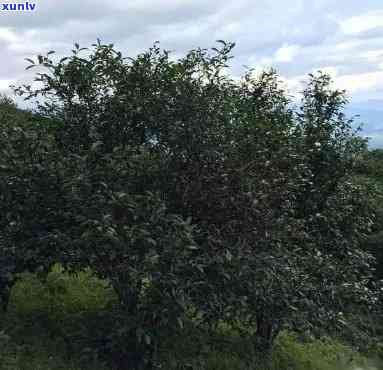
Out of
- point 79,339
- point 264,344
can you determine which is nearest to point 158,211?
point 79,339

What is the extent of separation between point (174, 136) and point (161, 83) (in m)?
0.74

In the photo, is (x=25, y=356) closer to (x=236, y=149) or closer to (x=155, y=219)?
(x=155, y=219)

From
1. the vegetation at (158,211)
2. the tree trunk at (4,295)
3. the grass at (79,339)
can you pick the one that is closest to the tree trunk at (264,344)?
the grass at (79,339)

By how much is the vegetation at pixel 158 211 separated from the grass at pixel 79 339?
0.04 meters

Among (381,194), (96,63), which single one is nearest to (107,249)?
(96,63)

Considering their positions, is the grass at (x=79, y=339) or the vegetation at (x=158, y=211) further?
the grass at (x=79, y=339)

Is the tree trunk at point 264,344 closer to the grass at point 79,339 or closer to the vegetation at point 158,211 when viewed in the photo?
the grass at point 79,339

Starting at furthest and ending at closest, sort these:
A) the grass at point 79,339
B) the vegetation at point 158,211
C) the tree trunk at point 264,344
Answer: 1. the tree trunk at point 264,344
2. the grass at point 79,339
3. the vegetation at point 158,211

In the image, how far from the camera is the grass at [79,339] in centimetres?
616

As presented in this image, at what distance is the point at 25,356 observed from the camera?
19.7 ft

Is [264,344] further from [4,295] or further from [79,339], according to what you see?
[4,295]

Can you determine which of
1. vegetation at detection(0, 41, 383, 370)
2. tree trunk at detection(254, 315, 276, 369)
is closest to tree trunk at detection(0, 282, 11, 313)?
vegetation at detection(0, 41, 383, 370)

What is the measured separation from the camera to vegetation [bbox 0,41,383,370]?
5266 mm

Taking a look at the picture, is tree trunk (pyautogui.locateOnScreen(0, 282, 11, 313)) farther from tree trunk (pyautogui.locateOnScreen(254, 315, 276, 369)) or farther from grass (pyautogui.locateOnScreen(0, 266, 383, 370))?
tree trunk (pyautogui.locateOnScreen(254, 315, 276, 369))
